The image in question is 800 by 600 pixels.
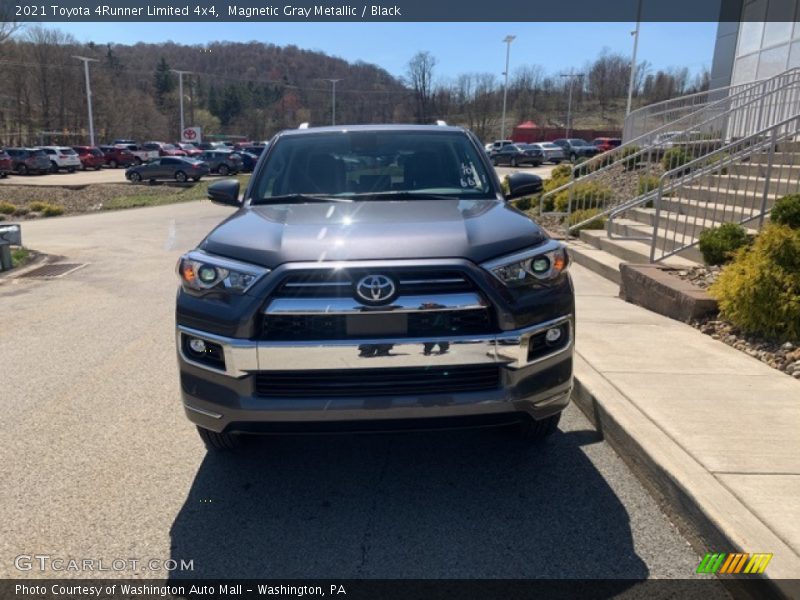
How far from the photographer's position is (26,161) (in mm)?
42344

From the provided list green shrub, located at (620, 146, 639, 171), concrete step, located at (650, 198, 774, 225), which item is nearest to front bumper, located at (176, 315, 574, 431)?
concrete step, located at (650, 198, 774, 225)

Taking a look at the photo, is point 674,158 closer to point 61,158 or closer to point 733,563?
point 733,563

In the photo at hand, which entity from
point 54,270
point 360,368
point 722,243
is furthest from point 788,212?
point 54,270

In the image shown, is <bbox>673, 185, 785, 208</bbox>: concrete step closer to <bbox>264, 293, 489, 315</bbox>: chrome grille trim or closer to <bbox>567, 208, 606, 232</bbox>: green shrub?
<bbox>567, 208, 606, 232</bbox>: green shrub

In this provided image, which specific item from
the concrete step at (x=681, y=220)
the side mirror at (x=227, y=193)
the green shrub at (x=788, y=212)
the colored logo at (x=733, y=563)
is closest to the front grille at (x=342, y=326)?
the colored logo at (x=733, y=563)

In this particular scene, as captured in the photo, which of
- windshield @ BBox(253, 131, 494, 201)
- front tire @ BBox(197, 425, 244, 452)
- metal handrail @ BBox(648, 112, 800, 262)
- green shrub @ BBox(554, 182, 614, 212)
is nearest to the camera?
front tire @ BBox(197, 425, 244, 452)

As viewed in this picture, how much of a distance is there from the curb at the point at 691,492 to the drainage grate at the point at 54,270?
353 inches

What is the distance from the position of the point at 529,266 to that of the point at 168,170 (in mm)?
37040

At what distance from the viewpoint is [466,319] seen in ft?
9.82

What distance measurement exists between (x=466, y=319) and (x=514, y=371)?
0.33 m

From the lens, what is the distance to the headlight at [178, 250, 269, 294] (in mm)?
3002

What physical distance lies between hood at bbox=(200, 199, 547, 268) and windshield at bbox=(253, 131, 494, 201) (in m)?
0.48

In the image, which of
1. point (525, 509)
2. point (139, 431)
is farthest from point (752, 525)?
point (139, 431)

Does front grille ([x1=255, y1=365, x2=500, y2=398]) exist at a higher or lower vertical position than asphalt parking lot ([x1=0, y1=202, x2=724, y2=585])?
higher
